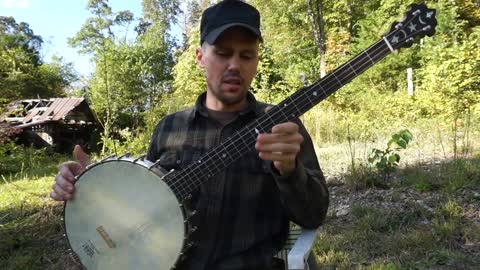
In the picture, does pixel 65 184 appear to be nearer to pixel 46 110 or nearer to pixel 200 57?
pixel 200 57

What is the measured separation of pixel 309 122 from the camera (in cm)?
785

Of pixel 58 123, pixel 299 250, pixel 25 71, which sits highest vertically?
pixel 25 71

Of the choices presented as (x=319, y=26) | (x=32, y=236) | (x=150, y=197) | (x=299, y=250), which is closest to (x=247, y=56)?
(x=150, y=197)

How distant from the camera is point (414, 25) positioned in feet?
4.42

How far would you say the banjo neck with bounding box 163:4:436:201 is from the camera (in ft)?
4.27

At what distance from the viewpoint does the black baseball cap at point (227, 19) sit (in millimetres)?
1528

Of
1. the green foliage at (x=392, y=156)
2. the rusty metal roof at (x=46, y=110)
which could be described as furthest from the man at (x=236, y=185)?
the rusty metal roof at (x=46, y=110)

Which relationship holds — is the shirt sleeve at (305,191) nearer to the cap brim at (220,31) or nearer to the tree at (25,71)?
the cap brim at (220,31)

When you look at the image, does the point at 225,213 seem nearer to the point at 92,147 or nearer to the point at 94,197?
the point at 94,197

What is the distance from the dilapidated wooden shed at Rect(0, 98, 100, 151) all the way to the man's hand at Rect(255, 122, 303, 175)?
1669 centimetres

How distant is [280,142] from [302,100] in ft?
0.81

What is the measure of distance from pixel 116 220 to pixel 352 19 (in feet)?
57.4

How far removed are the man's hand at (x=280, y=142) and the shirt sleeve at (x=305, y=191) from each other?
0.13 meters

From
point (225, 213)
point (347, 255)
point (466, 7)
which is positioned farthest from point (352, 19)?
point (225, 213)
